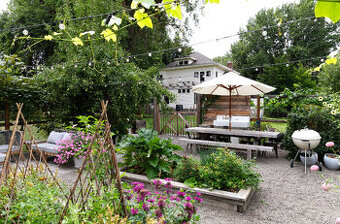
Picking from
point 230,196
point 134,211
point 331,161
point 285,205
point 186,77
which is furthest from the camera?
point 186,77

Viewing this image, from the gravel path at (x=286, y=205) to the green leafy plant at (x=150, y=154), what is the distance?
0.93m

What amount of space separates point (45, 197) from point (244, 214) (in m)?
2.51

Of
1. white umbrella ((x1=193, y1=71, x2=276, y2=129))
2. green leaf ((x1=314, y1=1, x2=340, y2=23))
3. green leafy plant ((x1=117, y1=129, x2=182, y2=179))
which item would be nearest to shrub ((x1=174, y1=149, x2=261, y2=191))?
green leafy plant ((x1=117, y1=129, x2=182, y2=179))

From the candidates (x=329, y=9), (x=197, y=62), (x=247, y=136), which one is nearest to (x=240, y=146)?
(x=247, y=136)

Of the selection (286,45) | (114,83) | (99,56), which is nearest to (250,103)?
(114,83)

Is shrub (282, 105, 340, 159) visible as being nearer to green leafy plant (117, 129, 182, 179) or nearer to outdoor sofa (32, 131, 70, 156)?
green leafy plant (117, 129, 182, 179)

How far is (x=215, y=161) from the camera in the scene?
3.55 meters

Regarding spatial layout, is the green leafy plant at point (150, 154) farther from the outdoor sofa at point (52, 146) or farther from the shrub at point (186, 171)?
the outdoor sofa at point (52, 146)

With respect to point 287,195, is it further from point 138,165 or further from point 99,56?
point 99,56

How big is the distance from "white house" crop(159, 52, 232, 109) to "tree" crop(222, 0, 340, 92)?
391 centimetres

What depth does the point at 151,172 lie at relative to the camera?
3.73 metres

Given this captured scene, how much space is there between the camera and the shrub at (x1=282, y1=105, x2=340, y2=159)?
5266 mm

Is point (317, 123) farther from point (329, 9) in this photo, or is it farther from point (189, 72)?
point (189, 72)

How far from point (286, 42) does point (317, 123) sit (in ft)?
78.2
